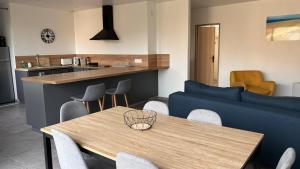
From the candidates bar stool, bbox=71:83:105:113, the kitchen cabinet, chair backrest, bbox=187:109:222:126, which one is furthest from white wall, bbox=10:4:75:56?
chair backrest, bbox=187:109:222:126

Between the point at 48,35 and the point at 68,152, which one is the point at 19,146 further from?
the point at 48,35

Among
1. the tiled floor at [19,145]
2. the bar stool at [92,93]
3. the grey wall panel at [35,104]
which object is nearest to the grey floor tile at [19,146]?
the tiled floor at [19,145]

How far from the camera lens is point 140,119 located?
2047 millimetres

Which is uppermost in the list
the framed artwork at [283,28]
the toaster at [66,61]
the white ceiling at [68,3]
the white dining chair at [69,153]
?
the white ceiling at [68,3]

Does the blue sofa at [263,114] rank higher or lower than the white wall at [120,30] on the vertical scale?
lower

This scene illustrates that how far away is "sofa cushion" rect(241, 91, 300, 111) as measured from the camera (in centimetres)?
226

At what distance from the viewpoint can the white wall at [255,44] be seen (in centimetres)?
530

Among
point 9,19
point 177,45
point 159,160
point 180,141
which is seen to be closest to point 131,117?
point 180,141

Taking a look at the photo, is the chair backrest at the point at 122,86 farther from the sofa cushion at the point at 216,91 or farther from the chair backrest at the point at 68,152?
the chair backrest at the point at 68,152

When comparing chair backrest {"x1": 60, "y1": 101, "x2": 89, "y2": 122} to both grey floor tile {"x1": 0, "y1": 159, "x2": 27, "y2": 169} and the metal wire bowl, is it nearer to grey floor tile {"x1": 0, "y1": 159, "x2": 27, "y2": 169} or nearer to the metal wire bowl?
the metal wire bowl

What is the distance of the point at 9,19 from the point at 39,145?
151 inches

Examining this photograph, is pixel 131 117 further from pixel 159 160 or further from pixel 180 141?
pixel 159 160

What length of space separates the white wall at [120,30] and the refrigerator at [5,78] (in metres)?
2.07

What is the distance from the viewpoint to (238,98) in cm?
269
